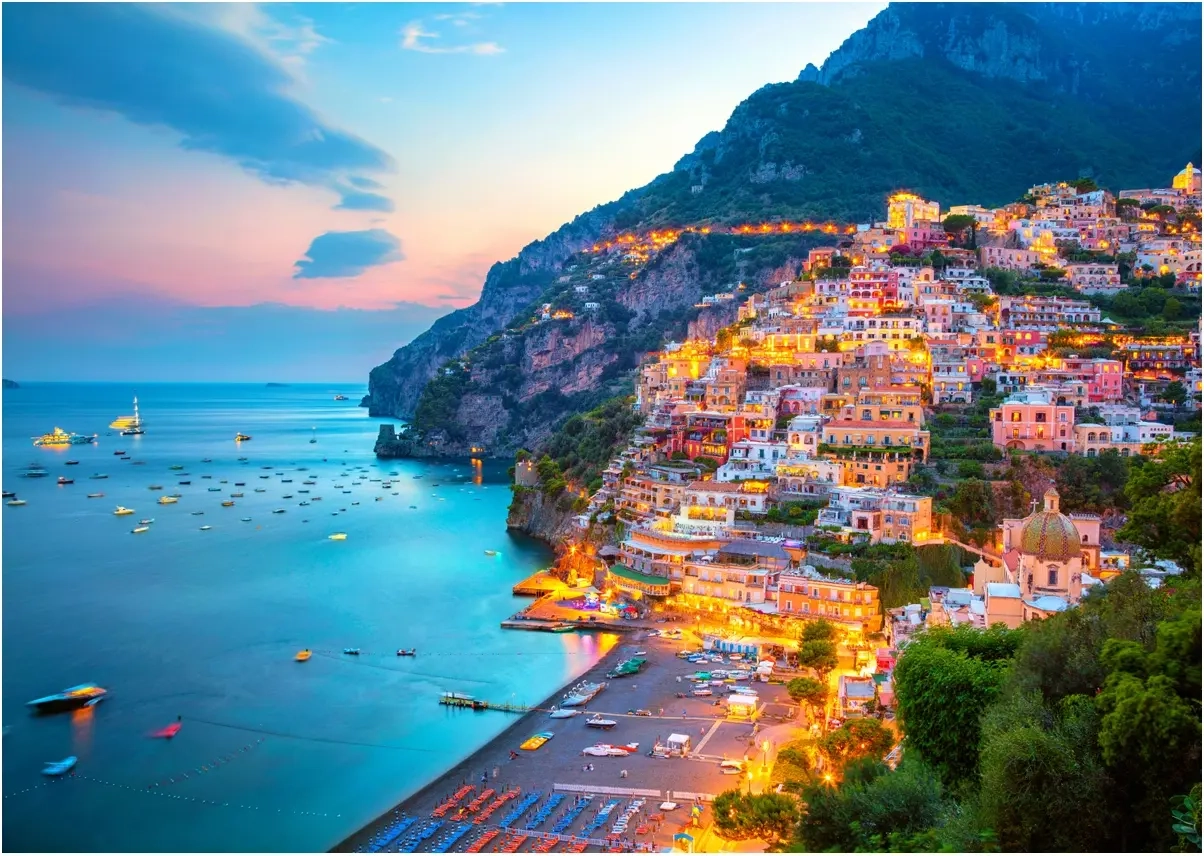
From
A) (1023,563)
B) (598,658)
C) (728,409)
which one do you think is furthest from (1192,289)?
(598,658)

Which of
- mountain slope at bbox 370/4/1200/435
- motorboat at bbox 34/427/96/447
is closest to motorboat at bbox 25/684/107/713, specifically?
mountain slope at bbox 370/4/1200/435

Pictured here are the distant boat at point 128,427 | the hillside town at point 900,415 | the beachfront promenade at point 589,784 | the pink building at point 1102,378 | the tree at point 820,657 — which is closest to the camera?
the beachfront promenade at point 589,784

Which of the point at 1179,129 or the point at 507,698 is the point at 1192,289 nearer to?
the point at 507,698

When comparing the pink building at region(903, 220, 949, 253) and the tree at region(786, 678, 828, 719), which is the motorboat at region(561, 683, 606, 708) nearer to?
the tree at region(786, 678, 828, 719)

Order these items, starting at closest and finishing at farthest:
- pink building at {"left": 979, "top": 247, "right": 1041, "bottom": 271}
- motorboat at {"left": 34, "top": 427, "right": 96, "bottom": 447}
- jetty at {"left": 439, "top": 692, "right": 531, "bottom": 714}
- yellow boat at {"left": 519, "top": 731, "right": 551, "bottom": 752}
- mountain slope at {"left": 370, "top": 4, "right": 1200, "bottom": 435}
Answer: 1. yellow boat at {"left": 519, "top": 731, "right": 551, "bottom": 752}
2. jetty at {"left": 439, "top": 692, "right": 531, "bottom": 714}
3. pink building at {"left": 979, "top": 247, "right": 1041, "bottom": 271}
4. mountain slope at {"left": 370, "top": 4, "right": 1200, "bottom": 435}
5. motorboat at {"left": 34, "top": 427, "right": 96, "bottom": 447}

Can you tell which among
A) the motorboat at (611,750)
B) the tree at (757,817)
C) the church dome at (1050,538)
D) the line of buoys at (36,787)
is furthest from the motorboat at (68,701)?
the church dome at (1050,538)

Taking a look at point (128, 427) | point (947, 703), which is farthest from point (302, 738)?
point (128, 427)

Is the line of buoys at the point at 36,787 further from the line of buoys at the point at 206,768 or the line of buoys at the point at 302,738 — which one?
the line of buoys at the point at 302,738

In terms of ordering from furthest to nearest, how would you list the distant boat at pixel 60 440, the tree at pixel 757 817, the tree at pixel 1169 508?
the distant boat at pixel 60 440 → the tree at pixel 757 817 → the tree at pixel 1169 508
